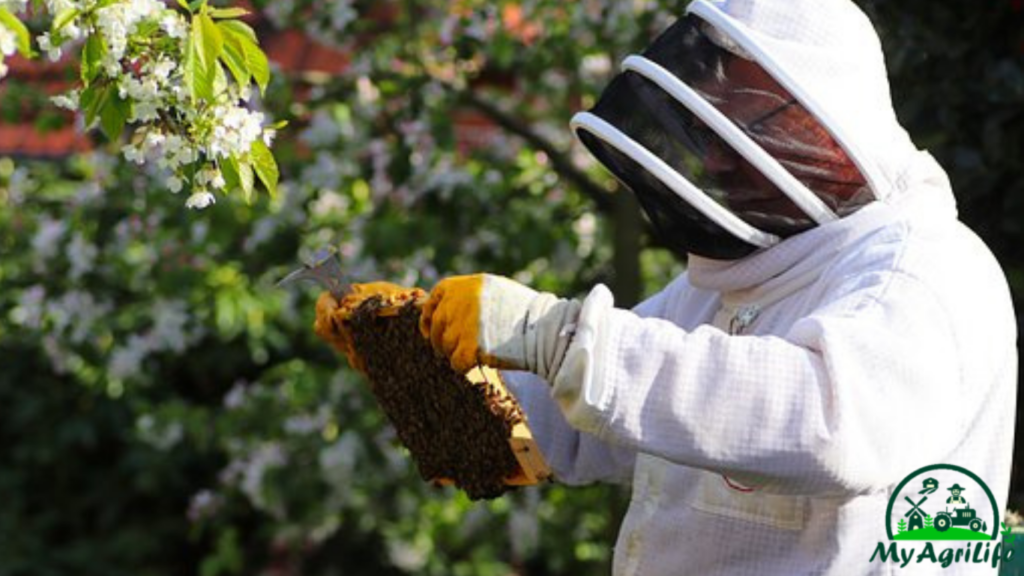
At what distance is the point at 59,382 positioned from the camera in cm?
631

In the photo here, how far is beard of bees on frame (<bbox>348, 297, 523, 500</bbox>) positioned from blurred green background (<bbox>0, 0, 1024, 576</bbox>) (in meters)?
1.75

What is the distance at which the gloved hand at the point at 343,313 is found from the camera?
2.85m

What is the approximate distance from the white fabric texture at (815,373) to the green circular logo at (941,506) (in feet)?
0.06

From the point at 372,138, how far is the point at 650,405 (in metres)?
2.88

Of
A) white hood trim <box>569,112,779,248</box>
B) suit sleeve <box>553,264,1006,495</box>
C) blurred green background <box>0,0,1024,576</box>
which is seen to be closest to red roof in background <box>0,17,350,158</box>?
blurred green background <box>0,0,1024,576</box>

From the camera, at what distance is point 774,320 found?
8.30 ft

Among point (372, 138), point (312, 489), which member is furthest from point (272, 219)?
point (312, 489)

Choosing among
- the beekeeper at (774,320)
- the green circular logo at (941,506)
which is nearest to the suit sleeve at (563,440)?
the beekeeper at (774,320)

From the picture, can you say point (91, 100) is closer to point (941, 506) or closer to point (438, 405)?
point (438, 405)

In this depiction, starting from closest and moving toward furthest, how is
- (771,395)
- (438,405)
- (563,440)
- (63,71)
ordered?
(771,395)
(438,405)
(563,440)
(63,71)

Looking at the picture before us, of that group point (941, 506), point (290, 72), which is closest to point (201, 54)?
point (941, 506)

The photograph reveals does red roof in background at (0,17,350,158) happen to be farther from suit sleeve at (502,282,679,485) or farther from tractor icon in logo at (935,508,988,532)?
tractor icon in logo at (935,508,988,532)

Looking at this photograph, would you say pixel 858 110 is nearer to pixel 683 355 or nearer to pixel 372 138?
pixel 683 355

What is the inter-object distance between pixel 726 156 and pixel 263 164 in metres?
0.61
